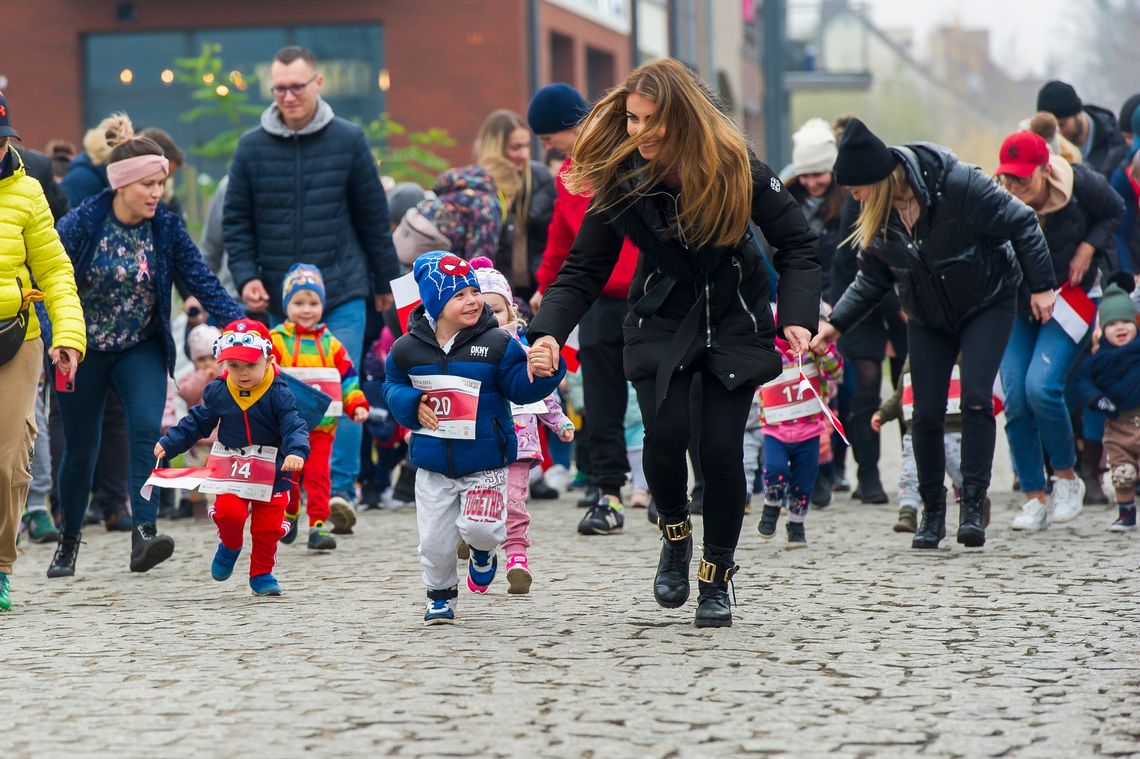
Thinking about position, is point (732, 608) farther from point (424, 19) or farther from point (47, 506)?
point (424, 19)

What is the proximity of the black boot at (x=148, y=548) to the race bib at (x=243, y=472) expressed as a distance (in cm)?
89

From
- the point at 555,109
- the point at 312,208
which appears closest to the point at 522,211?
the point at 555,109

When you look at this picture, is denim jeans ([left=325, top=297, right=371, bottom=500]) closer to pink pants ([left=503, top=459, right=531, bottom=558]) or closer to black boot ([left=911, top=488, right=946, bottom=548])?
pink pants ([left=503, top=459, right=531, bottom=558])

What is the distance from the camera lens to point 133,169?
8.77m

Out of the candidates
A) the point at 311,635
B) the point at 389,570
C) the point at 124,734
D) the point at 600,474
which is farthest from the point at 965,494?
the point at 124,734

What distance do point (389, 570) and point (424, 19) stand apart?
24.9 metres

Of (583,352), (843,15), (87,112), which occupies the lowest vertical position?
(583,352)

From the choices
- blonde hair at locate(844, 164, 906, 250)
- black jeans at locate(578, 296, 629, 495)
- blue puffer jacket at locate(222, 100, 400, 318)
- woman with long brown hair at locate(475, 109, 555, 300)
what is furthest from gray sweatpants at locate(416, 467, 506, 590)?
woman with long brown hair at locate(475, 109, 555, 300)

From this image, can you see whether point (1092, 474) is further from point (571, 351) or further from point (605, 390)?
point (571, 351)

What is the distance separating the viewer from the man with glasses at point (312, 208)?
33.3ft

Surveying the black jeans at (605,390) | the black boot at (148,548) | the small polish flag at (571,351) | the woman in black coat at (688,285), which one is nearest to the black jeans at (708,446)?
the woman in black coat at (688,285)

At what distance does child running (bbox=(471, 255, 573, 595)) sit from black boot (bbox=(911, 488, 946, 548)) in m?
1.84

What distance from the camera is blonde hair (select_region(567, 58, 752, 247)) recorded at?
6.43 metres

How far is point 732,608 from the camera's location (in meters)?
7.15
